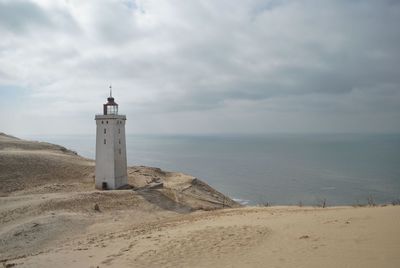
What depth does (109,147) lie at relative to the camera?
101ft

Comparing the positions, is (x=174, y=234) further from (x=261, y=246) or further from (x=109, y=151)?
(x=109, y=151)

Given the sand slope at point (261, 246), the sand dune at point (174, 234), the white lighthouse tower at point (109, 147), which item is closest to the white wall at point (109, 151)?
the white lighthouse tower at point (109, 147)

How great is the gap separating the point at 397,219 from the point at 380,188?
53.1 m

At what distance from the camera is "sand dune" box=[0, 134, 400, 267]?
33.5 ft

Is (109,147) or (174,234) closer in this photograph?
(174,234)

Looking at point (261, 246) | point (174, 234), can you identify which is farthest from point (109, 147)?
point (261, 246)

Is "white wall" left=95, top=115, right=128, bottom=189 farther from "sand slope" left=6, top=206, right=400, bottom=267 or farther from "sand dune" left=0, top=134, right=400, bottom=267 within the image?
"sand slope" left=6, top=206, right=400, bottom=267

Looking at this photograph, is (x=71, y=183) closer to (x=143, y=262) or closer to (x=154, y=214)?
(x=154, y=214)

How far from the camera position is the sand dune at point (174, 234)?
10219 millimetres

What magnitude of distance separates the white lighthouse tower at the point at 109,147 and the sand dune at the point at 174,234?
3.20 metres

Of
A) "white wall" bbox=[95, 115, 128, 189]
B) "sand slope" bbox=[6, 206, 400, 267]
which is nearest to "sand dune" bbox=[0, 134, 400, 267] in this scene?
"sand slope" bbox=[6, 206, 400, 267]

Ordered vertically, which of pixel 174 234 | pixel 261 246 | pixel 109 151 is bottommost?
pixel 174 234

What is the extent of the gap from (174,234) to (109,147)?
18.1 m

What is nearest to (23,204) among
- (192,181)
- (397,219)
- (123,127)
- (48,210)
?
(48,210)
